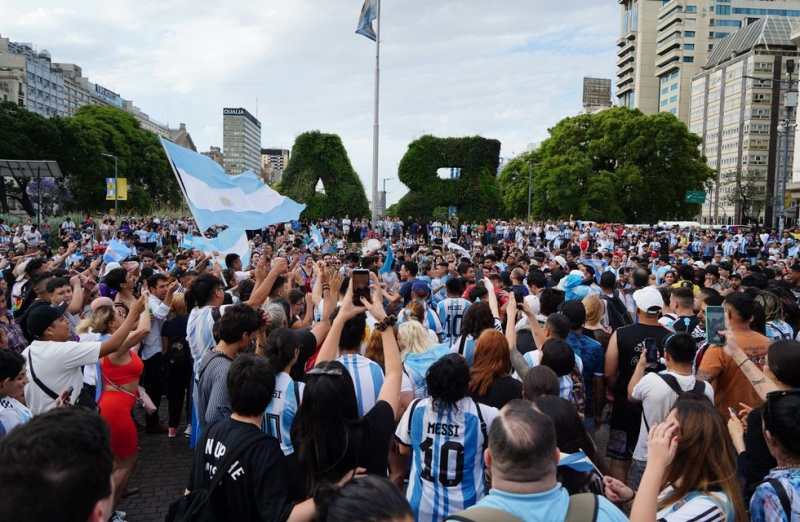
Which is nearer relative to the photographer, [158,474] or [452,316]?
[158,474]

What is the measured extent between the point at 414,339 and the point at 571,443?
1883 millimetres

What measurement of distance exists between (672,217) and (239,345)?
55.8 meters

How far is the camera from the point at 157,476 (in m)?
5.77

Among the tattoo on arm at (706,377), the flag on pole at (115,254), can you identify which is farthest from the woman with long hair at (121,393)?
the flag on pole at (115,254)

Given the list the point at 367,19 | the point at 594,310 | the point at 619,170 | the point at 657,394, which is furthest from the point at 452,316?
the point at 619,170

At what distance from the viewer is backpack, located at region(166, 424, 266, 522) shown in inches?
102

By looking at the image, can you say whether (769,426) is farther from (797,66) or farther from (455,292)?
(797,66)

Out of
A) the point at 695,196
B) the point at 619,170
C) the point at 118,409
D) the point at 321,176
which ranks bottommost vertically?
the point at 118,409

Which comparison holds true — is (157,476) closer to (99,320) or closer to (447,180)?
(99,320)

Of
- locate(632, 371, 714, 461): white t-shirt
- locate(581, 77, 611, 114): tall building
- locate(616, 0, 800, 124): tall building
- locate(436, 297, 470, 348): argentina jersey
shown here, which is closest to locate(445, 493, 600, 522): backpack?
locate(632, 371, 714, 461): white t-shirt

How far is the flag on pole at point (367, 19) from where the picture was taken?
2173 cm

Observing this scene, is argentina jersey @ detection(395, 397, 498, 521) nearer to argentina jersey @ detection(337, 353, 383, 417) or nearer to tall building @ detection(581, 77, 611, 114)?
argentina jersey @ detection(337, 353, 383, 417)

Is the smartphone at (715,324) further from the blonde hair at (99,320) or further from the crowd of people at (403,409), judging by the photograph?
the blonde hair at (99,320)

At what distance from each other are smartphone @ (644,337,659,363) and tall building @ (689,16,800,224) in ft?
278
